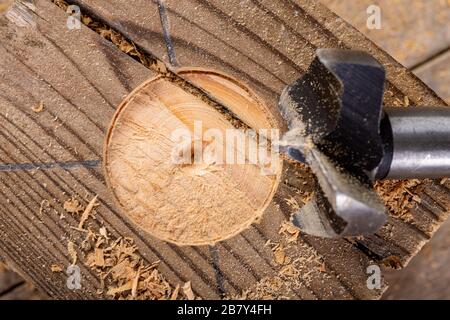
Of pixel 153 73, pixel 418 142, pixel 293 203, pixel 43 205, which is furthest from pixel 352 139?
pixel 43 205

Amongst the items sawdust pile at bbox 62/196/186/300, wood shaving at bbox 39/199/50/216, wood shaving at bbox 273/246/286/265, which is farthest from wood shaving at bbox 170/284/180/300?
wood shaving at bbox 39/199/50/216

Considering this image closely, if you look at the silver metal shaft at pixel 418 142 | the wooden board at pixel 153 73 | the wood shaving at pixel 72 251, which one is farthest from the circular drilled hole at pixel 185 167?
the silver metal shaft at pixel 418 142

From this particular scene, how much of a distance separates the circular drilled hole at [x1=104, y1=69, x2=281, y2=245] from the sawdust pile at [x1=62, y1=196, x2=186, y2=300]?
0.28 ft

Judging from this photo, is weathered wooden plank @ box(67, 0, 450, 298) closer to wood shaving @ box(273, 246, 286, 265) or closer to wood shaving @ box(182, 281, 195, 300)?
wood shaving @ box(273, 246, 286, 265)

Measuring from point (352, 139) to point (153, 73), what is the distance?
50 cm

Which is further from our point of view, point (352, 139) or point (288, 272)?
point (288, 272)

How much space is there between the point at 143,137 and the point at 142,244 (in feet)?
0.87

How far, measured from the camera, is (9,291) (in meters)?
1.80

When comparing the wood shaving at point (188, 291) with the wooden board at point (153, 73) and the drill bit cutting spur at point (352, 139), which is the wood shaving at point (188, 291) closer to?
the wooden board at point (153, 73)

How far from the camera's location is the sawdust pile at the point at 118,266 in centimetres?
114

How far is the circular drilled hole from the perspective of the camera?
1.08 metres

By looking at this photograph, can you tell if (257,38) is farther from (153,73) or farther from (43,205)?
(43,205)

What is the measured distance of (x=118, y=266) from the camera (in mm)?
1142
